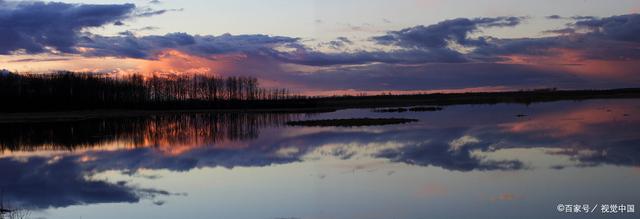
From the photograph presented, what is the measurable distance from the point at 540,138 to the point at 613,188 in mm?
16590

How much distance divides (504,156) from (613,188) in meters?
8.26

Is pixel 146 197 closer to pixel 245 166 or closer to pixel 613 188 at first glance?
pixel 245 166

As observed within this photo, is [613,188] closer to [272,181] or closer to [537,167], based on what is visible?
[537,167]

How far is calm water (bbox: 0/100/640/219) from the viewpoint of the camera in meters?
14.8

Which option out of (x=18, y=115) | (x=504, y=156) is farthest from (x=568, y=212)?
(x=18, y=115)

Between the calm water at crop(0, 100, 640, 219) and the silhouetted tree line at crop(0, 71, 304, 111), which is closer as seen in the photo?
the calm water at crop(0, 100, 640, 219)

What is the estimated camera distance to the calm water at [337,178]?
1478cm

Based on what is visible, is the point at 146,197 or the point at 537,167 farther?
the point at 537,167

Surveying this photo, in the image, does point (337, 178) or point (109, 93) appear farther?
point (109, 93)

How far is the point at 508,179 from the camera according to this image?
18250 millimetres

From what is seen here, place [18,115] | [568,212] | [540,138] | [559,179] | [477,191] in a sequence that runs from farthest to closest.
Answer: [18,115] → [540,138] → [559,179] → [477,191] → [568,212]

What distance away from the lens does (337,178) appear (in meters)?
19.7

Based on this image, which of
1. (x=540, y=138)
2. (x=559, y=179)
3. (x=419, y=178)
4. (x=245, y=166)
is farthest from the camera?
(x=540, y=138)

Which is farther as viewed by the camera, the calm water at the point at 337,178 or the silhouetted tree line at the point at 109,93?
the silhouetted tree line at the point at 109,93
